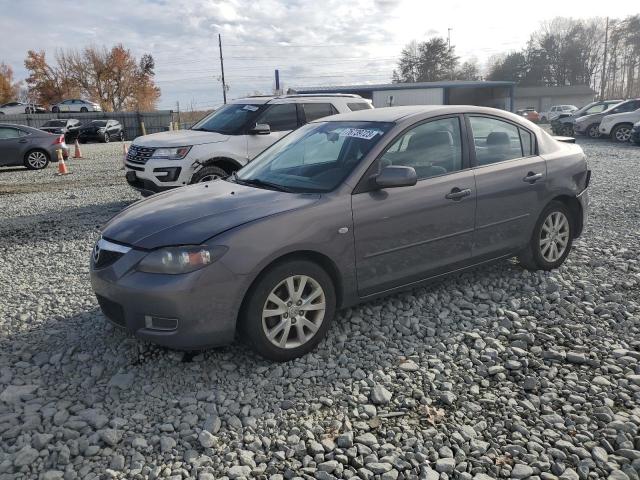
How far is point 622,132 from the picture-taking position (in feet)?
69.5

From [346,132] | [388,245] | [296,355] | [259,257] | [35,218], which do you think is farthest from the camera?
[35,218]

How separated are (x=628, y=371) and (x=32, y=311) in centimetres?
471

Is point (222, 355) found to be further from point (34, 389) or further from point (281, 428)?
point (34, 389)

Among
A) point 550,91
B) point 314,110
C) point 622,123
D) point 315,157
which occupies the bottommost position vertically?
point 622,123

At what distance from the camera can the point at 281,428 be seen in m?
3.07


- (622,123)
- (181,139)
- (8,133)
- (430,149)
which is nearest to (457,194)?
(430,149)

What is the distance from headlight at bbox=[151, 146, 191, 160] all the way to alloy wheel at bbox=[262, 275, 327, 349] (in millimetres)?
5207

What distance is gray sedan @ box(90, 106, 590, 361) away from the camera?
3.44 metres

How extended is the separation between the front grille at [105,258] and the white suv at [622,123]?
854 inches

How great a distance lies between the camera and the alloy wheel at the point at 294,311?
3621 mm

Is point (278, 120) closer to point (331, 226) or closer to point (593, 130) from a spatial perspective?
point (331, 226)

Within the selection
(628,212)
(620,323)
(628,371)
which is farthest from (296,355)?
(628,212)

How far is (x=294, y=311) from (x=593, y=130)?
23.7 m

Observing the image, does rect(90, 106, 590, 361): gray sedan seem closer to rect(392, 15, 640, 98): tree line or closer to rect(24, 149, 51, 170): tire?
rect(24, 149, 51, 170): tire
